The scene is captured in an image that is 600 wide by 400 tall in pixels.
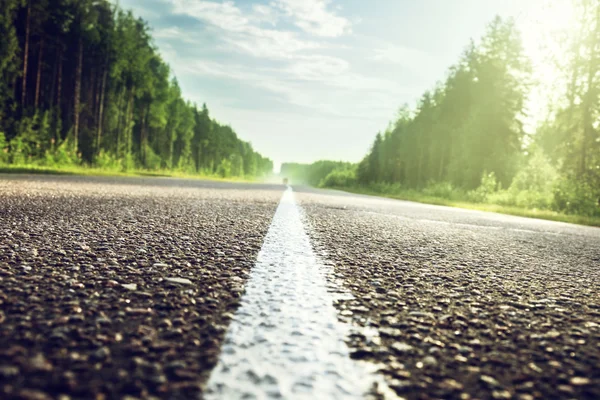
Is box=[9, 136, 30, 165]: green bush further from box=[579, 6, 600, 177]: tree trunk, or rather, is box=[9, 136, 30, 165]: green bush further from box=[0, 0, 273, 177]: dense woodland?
box=[579, 6, 600, 177]: tree trunk

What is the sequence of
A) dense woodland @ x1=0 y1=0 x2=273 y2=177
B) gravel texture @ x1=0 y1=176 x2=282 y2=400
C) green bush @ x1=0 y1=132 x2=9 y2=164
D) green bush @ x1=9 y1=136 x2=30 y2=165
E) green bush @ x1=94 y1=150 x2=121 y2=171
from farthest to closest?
green bush @ x1=94 y1=150 x2=121 y2=171 < dense woodland @ x1=0 y1=0 x2=273 y2=177 < green bush @ x1=9 y1=136 x2=30 y2=165 < green bush @ x1=0 y1=132 x2=9 y2=164 < gravel texture @ x1=0 y1=176 x2=282 y2=400

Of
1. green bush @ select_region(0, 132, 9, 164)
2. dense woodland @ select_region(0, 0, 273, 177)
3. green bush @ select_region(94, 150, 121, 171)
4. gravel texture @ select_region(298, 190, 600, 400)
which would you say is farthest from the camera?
green bush @ select_region(94, 150, 121, 171)

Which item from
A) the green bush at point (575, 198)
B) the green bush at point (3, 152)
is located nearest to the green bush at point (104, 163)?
the green bush at point (3, 152)

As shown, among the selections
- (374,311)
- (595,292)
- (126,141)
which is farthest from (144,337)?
(126,141)

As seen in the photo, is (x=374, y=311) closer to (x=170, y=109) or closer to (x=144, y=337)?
(x=144, y=337)

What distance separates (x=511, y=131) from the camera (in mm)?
28922

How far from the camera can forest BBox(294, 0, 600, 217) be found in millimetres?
18550

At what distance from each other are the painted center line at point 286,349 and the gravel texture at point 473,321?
0.26 feet

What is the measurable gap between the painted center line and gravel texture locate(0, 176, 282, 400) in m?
0.06

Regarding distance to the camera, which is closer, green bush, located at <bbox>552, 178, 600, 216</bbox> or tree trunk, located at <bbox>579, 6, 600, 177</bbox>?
green bush, located at <bbox>552, 178, 600, 216</bbox>

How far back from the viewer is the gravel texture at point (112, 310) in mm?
893

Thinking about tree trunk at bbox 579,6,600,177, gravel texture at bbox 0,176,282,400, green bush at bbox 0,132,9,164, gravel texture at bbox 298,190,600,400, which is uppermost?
tree trunk at bbox 579,6,600,177

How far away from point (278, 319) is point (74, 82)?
46753mm

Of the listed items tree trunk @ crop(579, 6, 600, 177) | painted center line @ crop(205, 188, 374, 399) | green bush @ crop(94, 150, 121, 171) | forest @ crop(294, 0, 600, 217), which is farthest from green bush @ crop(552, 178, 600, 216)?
green bush @ crop(94, 150, 121, 171)
